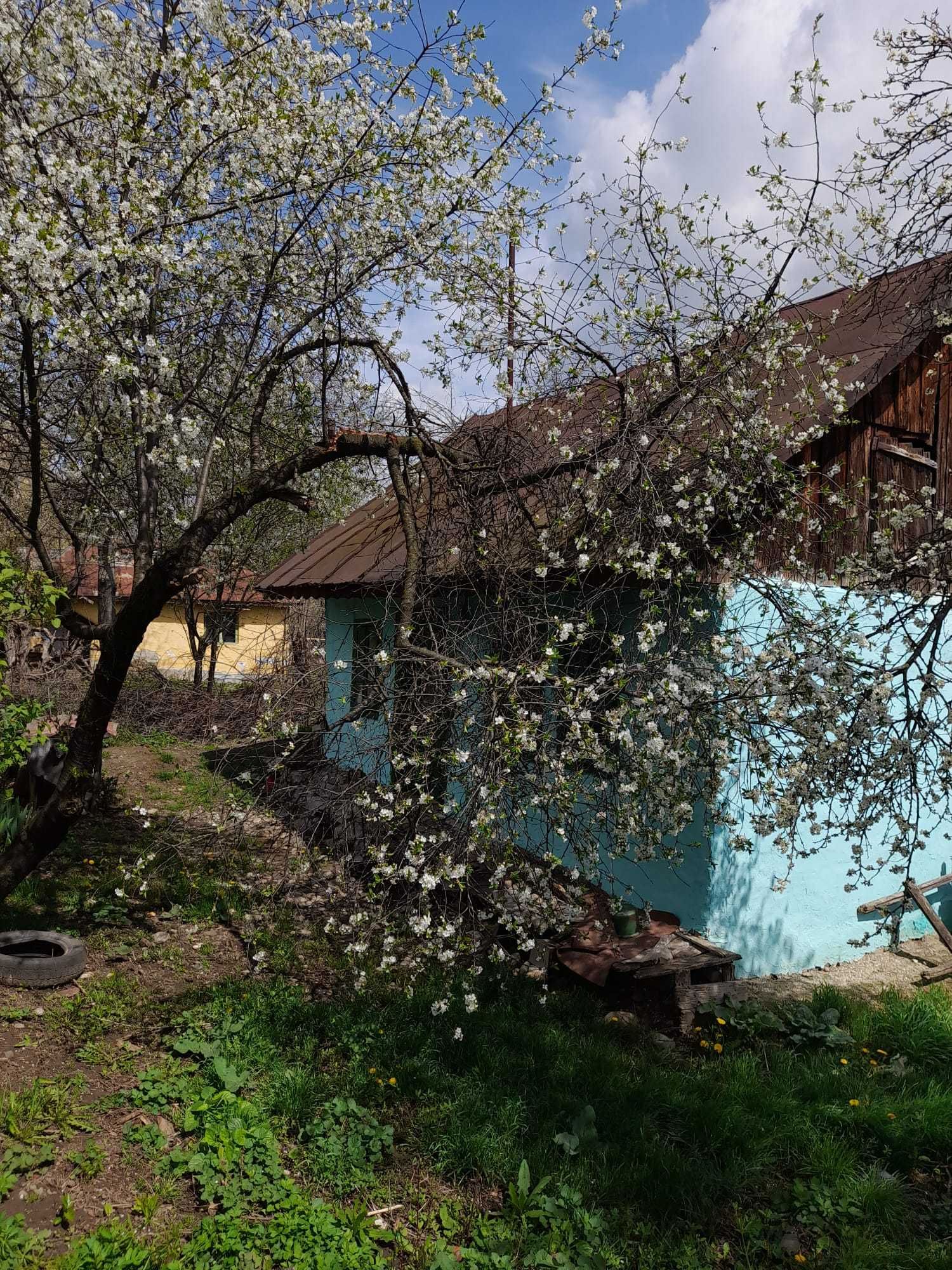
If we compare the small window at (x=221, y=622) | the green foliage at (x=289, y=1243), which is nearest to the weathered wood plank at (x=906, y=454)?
the green foliage at (x=289, y=1243)

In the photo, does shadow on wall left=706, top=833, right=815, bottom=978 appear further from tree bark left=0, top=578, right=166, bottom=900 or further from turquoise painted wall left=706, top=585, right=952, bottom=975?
tree bark left=0, top=578, right=166, bottom=900

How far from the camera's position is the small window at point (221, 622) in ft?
49.1

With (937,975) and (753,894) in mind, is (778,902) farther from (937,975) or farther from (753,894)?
(937,975)

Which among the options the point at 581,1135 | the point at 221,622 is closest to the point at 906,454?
the point at 581,1135

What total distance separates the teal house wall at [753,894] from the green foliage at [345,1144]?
79.7 inches

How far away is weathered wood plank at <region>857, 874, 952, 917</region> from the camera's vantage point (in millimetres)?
6539

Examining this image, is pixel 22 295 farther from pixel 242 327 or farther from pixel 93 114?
pixel 242 327

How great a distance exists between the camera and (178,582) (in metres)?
5.68

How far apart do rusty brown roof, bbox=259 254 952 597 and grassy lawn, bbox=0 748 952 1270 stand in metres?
3.02

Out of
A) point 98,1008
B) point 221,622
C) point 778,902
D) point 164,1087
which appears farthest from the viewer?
point 221,622

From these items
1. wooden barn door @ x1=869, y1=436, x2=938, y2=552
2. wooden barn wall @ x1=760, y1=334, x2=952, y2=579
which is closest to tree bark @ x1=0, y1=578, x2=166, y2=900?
wooden barn wall @ x1=760, y1=334, x2=952, y2=579

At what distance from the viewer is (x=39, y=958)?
5.00 m

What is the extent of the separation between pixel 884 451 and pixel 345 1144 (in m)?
6.36

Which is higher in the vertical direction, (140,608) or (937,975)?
(140,608)
